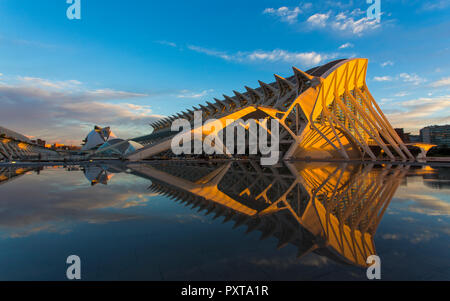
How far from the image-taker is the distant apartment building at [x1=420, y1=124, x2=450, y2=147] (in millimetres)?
87625

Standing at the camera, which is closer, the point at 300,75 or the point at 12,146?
the point at 300,75

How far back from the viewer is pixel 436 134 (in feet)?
294

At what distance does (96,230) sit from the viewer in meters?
3.77

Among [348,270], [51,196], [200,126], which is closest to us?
[348,270]

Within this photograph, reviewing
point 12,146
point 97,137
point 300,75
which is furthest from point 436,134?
point 12,146

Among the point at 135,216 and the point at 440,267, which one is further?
the point at 135,216

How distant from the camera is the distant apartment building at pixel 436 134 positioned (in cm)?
8762

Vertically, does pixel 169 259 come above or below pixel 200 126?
below

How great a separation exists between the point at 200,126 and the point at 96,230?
16384 millimetres

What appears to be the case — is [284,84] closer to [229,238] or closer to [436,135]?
[229,238]

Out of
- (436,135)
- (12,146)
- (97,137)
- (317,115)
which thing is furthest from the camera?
(436,135)

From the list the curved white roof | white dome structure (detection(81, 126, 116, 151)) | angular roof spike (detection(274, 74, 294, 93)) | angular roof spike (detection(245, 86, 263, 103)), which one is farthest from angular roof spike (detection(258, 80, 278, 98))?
white dome structure (detection(81, 126, 116, 151))
